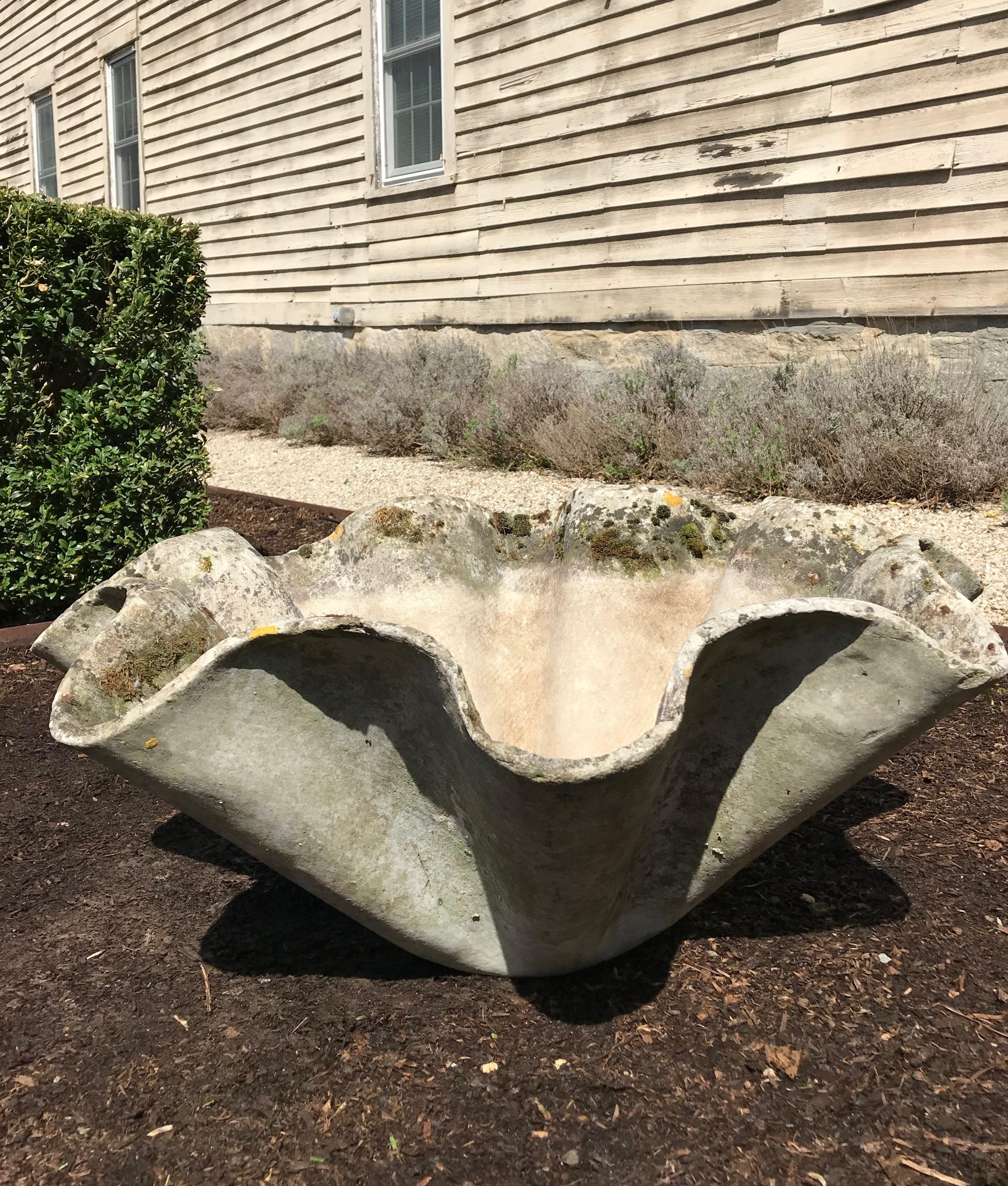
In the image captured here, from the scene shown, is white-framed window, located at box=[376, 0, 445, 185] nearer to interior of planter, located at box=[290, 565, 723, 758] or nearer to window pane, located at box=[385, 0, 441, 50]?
window pane, located at box=[385, 0, 441, 50]

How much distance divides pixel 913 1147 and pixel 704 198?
6798mm

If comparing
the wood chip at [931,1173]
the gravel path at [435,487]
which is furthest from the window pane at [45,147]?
the wood chip at [931,1173]

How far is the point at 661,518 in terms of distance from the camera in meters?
2.36

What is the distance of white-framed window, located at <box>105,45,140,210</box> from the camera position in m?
14.3

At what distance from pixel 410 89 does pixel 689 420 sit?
17.8ft

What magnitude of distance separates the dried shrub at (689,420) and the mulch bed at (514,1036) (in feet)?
11.6

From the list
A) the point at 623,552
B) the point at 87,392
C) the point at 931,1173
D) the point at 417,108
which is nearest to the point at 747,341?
the point at 87,392

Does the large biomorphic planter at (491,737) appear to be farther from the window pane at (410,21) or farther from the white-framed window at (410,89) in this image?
the window pane at (410,21)

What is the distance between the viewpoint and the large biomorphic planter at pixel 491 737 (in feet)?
4.54

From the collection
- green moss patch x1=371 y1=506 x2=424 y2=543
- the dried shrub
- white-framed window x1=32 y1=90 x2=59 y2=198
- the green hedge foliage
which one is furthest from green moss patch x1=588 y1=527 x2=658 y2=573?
white-framed window x1=32 y1=90 x2=59 y2=198

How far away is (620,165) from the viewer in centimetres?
762

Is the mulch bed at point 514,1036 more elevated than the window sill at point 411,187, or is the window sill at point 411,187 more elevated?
the window sill at point 411,187

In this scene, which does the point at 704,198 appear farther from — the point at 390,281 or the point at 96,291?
the point at 96,291

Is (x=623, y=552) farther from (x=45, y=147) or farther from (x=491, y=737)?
(x=45, y=147)
